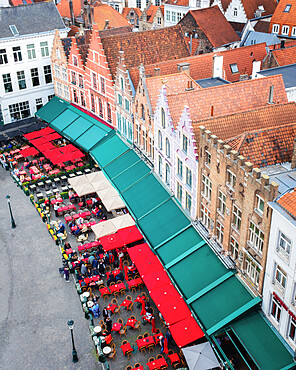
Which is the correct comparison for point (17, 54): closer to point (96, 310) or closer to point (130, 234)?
point (130, 234)

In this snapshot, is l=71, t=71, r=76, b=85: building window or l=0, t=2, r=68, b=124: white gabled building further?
l=0, t=2, r=68, b=124: white gabled building

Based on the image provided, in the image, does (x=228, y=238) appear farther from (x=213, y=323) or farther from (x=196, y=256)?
(x=213, y=323)

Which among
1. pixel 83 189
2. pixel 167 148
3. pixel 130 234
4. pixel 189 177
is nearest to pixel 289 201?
pixel 189 177

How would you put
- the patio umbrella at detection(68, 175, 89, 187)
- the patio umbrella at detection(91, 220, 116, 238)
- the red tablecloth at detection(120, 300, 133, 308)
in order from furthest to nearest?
the patio umbrella at detection(68, 175, 89, 187)
the patio umbrella at detection(91, 220, 116, 238)
the red tablecloth at detection(120, 300, 133, 308)

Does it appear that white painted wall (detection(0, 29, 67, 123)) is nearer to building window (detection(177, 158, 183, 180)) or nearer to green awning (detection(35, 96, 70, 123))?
green awning (detection(35, 96, 70, 123))

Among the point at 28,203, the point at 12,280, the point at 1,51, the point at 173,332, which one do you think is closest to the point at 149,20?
the point at 1,51

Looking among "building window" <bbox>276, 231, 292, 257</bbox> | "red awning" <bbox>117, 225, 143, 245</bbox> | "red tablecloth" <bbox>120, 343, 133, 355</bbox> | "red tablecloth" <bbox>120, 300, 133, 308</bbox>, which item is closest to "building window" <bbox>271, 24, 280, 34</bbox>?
"red awning" <bbox>117, 225, 143, 245</bbox>

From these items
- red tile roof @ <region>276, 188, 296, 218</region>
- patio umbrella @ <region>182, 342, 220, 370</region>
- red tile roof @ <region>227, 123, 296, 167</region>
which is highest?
red tile roof @ <region>227, 123, 296, 167</region>
